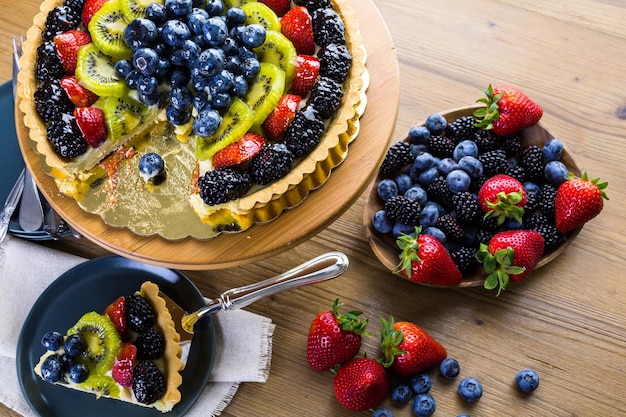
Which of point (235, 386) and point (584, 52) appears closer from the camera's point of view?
point (235, 386)

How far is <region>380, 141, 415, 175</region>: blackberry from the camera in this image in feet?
6.61

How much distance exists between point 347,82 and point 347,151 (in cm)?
18

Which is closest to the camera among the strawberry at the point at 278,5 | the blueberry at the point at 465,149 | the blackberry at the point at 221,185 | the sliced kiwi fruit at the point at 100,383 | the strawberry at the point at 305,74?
the blackberry at the point at 221,185

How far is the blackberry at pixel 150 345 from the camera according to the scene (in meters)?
1.91

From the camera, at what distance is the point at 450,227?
1.93 m

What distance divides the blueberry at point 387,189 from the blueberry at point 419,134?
6.6 inches

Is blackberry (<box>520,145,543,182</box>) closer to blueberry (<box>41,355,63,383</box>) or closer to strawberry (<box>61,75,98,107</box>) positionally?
strawberry (<box>61,75,98,107</box>)

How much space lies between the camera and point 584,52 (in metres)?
2.31

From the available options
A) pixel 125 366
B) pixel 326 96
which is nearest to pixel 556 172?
pixel 326 96

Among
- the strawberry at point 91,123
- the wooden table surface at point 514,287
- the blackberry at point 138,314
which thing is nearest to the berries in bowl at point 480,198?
the wooden table surface at point 514,287

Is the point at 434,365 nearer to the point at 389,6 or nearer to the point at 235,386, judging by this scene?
the point at 235,386

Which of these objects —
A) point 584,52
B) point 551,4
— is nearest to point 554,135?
point 584,52

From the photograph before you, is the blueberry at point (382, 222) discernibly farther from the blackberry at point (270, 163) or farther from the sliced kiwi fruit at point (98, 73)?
the sliced kiwi fruit at point (98, 73)

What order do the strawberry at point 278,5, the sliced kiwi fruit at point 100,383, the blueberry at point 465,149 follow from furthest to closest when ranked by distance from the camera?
the blueberry at point 465,149
the sliced kiwi fruit at point 100,383
the strawberry at point 278,5
